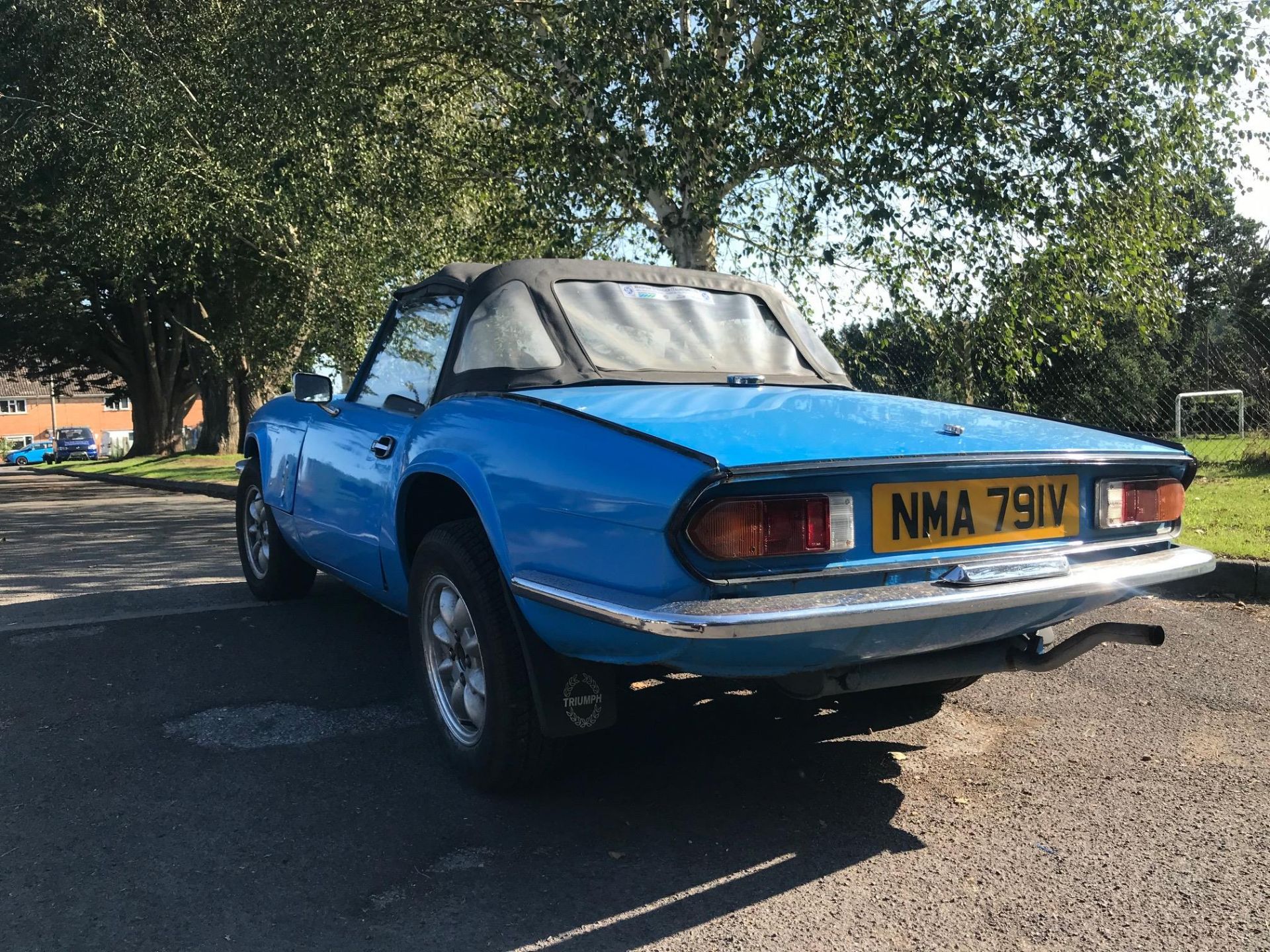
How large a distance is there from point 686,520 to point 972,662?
3.24 ft

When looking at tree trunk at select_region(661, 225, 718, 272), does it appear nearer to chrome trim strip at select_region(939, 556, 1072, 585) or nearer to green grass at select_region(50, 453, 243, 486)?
chrome trim strip at select_region(939, 556, 1072, 585)

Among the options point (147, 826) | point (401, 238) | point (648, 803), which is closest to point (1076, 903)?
point (648, 803)

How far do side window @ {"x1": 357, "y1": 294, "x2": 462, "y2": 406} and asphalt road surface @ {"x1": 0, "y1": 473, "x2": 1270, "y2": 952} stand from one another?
1.19 metres

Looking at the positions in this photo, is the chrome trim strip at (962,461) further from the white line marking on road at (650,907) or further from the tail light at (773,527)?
the white line marking on road at (650,907)

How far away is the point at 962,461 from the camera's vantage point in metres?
2.67

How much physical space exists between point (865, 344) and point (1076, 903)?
11.7m

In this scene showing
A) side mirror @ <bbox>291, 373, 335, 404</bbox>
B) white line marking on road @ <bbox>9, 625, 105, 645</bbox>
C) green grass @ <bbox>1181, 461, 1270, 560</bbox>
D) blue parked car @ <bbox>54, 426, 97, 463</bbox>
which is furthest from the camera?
blue parked car @ <bbox>54, 426, 97, 463</bbox>

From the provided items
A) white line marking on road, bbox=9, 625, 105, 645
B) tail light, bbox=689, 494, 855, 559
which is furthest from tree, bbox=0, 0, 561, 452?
tail light, bbox=689, 494, 855, 559

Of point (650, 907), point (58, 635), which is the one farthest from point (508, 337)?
point (58, 635)

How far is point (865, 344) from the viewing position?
1368 centimetres

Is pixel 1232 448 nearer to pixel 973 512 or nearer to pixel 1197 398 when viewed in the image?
pixel 1197 398

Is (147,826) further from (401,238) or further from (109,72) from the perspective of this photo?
(109,72)

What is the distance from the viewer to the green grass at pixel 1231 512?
643 centimetres

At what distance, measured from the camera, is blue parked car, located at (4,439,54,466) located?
55.8 m
